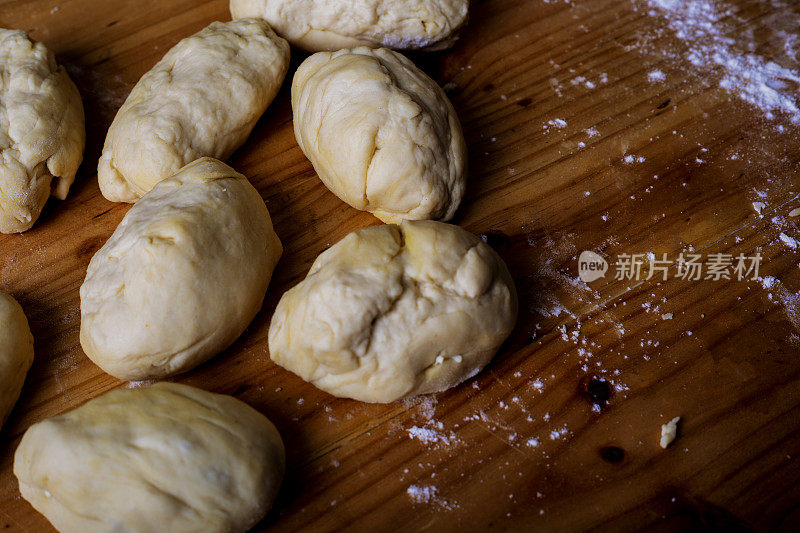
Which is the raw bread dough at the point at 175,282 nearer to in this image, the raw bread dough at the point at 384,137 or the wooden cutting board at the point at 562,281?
the wooden cutting board at the point at 562,281

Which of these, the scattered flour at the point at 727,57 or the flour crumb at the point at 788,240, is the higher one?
the scattered flour at the point at 727,57

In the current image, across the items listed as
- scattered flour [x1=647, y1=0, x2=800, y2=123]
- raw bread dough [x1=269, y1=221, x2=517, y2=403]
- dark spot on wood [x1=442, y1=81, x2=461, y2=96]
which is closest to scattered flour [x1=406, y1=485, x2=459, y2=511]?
raw bread dough [x1=269, y1=221, x2=517, y2=403]

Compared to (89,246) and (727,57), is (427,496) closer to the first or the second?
(89,246)

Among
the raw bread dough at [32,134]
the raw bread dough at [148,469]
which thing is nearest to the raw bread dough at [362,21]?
the raw bread dough at [32,134]

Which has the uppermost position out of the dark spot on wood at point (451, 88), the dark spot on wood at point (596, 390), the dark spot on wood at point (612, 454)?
the dark spot on wood at point (451, 88)

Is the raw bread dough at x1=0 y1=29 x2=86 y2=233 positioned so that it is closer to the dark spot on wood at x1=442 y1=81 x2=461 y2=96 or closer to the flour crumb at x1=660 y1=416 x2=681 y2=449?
the dark spot on wood at x1=442 y1=81 x2=461 y2=96

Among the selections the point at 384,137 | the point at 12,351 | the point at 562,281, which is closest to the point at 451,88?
the point at 384,137
